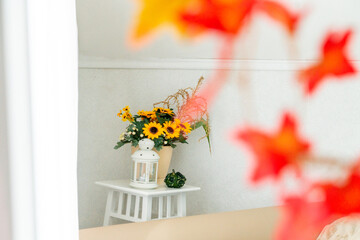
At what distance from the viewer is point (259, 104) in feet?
7.08

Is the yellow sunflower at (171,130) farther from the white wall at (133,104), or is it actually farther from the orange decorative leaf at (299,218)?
the orange decorative leaf at (299,218)

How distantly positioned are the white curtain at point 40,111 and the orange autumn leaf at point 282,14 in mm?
547

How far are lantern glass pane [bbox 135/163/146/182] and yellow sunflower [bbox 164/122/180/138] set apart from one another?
207 mm

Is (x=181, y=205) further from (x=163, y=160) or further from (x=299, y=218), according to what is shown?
(x=299, y=218)

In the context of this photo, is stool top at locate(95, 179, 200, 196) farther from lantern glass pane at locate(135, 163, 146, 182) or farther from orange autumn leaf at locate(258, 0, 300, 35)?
orange autumn leaf at locate(258, 0, 300, 35)

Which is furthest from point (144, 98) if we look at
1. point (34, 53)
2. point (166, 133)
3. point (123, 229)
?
point (34, 53)

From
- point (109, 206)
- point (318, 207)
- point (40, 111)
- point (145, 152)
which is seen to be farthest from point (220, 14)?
point (109, 206)

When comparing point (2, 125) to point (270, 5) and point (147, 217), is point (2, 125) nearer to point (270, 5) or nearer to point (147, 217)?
point (270, 5)

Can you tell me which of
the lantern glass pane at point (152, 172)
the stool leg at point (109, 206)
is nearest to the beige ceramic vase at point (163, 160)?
the lantern glass pane at point (152, 172)

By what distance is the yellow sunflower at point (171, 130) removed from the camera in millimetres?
2590

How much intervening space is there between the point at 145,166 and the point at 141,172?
4 centimetres

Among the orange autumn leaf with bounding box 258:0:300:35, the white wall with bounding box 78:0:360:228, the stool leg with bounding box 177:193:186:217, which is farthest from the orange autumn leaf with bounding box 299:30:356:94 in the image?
the stool leg with bounding box 177:193:186:217

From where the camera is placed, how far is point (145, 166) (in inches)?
98.7

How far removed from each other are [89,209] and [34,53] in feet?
6.94
